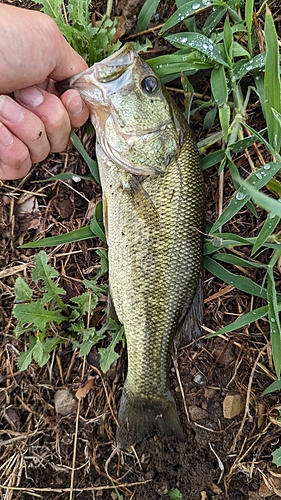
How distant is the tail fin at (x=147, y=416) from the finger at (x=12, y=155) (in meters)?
1.53

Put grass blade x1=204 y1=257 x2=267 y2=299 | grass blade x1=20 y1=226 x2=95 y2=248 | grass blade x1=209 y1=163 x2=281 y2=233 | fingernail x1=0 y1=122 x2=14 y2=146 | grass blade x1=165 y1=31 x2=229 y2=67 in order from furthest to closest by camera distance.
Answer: grass blade x1=20 y1=226 x2=95 y2=248 → grass blade x1=204 y1=257 x2=267 y2=299 → grass blade x1=165 y1=31 x2=229 y2=67 → grass blade x1=209 y1=163 x2=281 y2=233 → fingernail x1=0 y1=122 x2=14 y2=146

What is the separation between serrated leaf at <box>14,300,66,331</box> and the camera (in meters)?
2.62

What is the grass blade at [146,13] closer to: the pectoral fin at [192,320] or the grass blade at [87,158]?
the grass blade at [87,158]

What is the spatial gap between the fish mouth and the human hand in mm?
60

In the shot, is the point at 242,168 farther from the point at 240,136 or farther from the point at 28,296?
the point at 28,296

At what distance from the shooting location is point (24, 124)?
91.0 inches

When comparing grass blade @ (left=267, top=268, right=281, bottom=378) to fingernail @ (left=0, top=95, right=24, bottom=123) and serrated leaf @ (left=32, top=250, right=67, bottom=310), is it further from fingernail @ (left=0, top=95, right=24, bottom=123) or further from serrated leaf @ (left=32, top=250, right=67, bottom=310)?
fingernail @ (left=0, top=95, right=24, bottom=123)

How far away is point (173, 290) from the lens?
253 centimetres

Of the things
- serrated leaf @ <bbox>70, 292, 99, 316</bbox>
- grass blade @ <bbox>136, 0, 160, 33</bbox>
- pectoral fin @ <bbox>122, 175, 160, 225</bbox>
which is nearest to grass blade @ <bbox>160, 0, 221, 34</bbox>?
grass blade @ <bbox>136, 0, 160, 33</bbox>

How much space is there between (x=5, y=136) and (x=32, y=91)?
311 millimetres

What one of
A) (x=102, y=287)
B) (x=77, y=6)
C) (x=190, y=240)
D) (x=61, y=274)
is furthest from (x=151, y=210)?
(x=77, y=6)

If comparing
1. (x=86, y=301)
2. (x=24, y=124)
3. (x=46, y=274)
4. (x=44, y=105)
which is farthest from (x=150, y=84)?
(x=86, y=301)

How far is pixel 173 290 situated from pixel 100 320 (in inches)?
28.5

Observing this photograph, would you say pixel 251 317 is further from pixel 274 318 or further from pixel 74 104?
pixel 74 104
